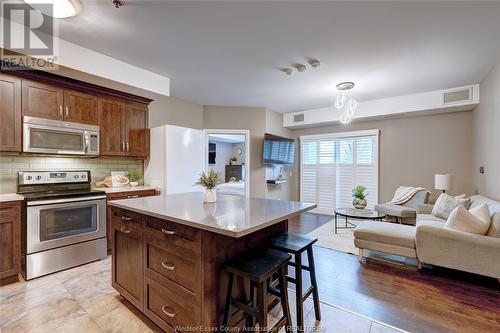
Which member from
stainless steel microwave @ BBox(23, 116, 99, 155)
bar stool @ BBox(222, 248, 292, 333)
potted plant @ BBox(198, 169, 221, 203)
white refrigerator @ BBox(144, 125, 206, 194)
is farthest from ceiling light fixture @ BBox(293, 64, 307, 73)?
stainless steel microwave @ BBox(23, 116, 99, 155)

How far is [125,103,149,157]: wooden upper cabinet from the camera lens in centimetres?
365

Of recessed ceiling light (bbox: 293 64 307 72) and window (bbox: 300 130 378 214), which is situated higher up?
recessed ceiling light (bbox: 293 64 307 72)

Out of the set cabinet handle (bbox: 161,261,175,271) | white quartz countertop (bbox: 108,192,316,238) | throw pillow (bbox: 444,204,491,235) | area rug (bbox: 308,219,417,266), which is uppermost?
white quartz countertop (bbox: 108,192,316,238)

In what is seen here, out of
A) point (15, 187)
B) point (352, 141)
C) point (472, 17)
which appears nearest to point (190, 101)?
point (15, 187)

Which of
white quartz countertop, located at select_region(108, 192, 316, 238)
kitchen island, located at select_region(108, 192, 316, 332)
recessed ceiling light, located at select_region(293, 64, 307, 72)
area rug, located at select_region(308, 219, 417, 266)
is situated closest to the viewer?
white quartz countertop, located at select_region(108, 192, 316, 238)

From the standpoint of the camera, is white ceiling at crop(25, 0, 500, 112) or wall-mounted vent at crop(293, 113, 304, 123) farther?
wall-mounted vent at crop(293, 113, 304, 123)

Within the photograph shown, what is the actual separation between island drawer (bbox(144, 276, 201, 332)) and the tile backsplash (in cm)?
240

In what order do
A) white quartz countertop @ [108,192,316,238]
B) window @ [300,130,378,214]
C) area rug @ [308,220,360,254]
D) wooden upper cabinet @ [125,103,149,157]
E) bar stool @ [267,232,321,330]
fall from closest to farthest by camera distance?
white quartz countertop @ [108,192,316,238], bar stool @ [267,232,321,330], area rug @ [308,220,360,254], wooden upper cabinet @ [125,103,149,157], window @ [300,130,378,214]

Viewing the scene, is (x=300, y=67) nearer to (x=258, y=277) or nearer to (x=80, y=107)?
(x=258, y=277)

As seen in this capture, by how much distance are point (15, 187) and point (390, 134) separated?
660 centimetres

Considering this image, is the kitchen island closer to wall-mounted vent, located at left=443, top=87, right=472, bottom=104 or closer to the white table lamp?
the white table lamp

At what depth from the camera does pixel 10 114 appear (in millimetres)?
2547

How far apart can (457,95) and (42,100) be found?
6347 millimetres

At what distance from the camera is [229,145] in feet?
32.8
